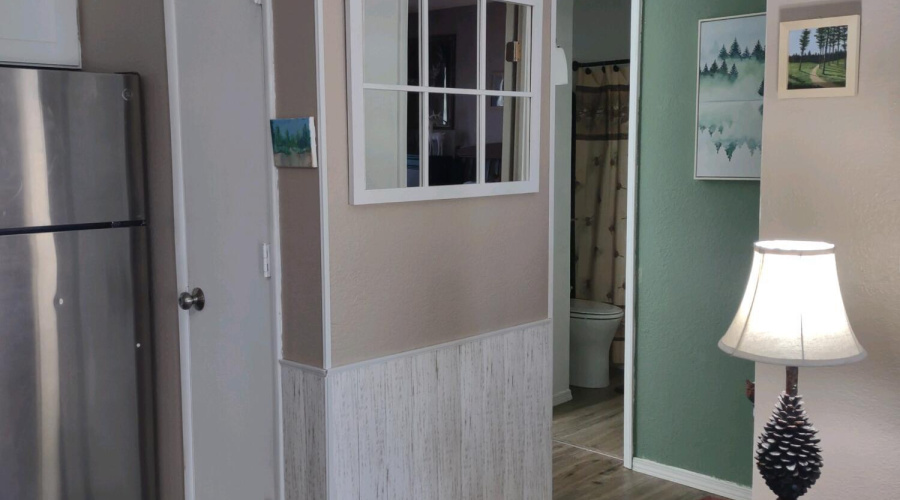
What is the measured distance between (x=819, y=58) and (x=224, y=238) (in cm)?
172

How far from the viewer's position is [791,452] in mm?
1963

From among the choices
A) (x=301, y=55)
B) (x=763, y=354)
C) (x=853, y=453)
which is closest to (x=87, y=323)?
(x=301, y=55)

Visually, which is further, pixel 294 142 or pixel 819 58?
pixel 294 142

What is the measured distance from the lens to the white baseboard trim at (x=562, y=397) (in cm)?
484

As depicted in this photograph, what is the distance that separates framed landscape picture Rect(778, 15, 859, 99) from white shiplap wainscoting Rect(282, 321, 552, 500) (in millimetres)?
1229

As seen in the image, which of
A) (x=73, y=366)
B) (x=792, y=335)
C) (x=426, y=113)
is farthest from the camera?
(x=73, y=366)

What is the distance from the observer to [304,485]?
250cm

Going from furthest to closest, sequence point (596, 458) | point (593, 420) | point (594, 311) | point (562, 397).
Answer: point (594, 311) < point (562, 397) < point (593, 420) < point (596, 458)

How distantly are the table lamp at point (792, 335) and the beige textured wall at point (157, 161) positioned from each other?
1797 mm

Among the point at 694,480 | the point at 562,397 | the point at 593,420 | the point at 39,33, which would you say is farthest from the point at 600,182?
the point at 39,33

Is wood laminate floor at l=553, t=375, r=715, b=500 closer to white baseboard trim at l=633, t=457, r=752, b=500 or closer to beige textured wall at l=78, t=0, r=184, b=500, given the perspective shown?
white baseboard trim at l=633, t=457, r=752, b=500

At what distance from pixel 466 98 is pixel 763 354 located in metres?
1.25

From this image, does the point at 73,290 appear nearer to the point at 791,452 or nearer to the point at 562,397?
the point at 791,452

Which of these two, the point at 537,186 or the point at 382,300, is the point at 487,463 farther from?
the point at 537,186
